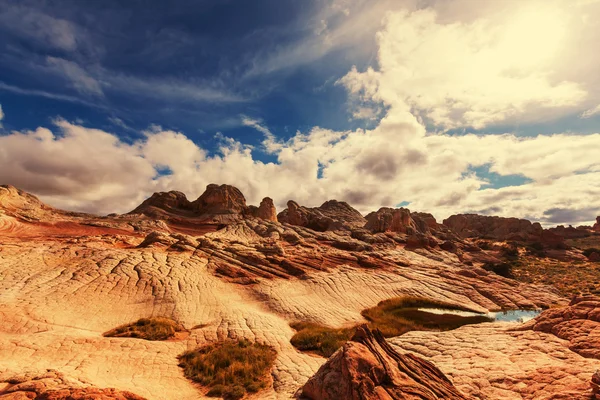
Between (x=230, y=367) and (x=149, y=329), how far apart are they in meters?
9.25

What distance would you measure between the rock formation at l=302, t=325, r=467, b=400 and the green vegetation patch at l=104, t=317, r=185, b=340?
1414 cm

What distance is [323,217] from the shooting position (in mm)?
102875

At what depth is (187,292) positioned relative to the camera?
31203 mm

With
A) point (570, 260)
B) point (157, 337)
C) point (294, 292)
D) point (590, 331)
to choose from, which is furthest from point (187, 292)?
point (570, 260)

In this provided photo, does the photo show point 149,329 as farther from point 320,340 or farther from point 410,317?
point 410,317

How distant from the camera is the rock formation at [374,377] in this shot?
9916 millimetres

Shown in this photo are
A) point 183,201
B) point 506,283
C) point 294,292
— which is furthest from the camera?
point 183,201

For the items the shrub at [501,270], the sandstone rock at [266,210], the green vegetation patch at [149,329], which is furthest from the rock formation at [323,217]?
the green vegetation patch at [149,329]

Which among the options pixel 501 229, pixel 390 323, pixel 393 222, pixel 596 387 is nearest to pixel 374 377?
pixel 596 387

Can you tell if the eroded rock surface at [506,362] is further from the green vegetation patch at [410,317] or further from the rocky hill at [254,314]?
the green vegetation patch at [410,317]

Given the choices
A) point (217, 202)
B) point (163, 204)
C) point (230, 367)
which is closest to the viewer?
point (230, 367)

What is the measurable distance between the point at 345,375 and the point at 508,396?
20.5 ft

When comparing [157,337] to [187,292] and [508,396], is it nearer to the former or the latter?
[187,292]

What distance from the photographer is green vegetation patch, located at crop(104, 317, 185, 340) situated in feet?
69.8
